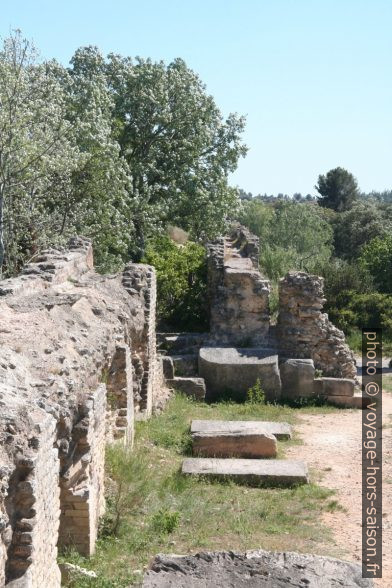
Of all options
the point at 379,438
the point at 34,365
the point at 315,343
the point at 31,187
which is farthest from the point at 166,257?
the point at 34,365

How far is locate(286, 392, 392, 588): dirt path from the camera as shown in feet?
26.3

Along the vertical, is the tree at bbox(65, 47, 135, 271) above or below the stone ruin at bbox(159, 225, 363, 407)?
above

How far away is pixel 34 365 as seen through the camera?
22.3 feet

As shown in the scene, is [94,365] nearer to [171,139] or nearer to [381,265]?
[171,139]

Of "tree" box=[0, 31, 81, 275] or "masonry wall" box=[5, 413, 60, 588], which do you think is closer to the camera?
"masonry wall" box=[5, 413, 60, 588]

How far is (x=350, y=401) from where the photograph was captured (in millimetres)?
14359

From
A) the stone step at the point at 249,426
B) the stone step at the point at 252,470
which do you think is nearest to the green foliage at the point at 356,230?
the stone step at the point at 249,426

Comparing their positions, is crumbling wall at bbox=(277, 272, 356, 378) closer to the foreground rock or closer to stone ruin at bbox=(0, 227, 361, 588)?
stone ruin at bbox=(0, 227, 361, 588)

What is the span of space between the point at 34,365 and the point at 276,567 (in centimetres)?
283

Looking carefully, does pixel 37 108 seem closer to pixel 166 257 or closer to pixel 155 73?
pixel 166 257

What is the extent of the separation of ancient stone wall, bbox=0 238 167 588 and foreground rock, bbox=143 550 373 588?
2.91ft

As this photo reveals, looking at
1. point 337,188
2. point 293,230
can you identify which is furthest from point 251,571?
point 337,188

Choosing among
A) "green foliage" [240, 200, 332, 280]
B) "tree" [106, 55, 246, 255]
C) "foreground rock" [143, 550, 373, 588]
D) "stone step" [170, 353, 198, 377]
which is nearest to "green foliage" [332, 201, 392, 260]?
"green foliage" [240, 200, 332, 280]

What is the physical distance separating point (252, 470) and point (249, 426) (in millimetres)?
1501
